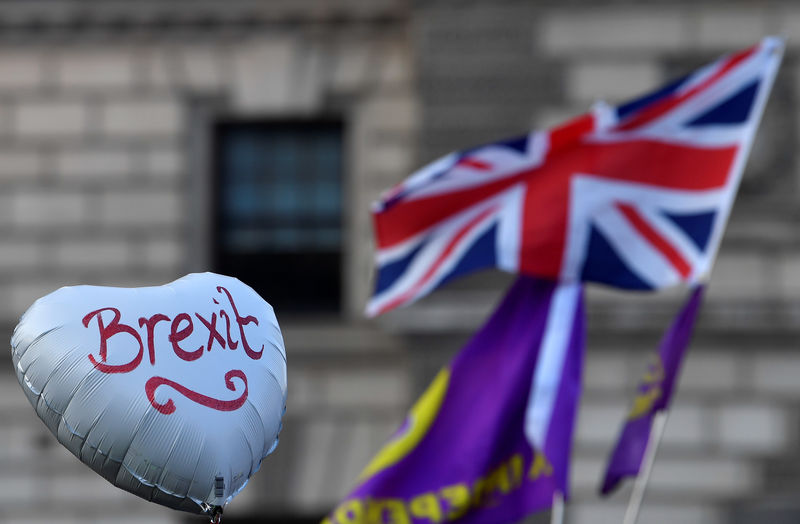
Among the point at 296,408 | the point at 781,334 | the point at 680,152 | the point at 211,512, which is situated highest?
the point at 680,152

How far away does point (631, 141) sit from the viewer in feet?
28.1

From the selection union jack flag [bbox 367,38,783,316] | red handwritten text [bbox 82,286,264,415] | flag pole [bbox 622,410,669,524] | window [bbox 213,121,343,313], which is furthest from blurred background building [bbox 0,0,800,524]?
red handwritten text [bbox 82,286,264,415]

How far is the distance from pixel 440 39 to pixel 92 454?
680cm

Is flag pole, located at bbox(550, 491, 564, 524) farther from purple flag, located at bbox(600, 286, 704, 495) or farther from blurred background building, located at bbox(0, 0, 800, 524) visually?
blurred background building, located at bbox(0, 0, 800, 524)

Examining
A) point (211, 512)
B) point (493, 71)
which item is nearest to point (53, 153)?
point (493, 71)

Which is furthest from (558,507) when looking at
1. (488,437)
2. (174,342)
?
(174,342)

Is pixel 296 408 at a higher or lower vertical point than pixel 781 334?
lower

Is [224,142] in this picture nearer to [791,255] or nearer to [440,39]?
[440,39]

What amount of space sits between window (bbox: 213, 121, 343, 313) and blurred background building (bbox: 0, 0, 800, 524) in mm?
21

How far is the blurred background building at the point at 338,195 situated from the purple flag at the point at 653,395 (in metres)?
2.28

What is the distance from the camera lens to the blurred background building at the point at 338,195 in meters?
10.6

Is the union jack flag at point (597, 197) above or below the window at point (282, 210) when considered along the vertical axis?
above

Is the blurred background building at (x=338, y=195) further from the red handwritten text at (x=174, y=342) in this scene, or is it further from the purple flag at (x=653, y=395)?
the red handwritten text at (x=174, y=342)

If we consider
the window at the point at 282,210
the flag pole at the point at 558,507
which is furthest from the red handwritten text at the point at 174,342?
the window at the point at 282,210
